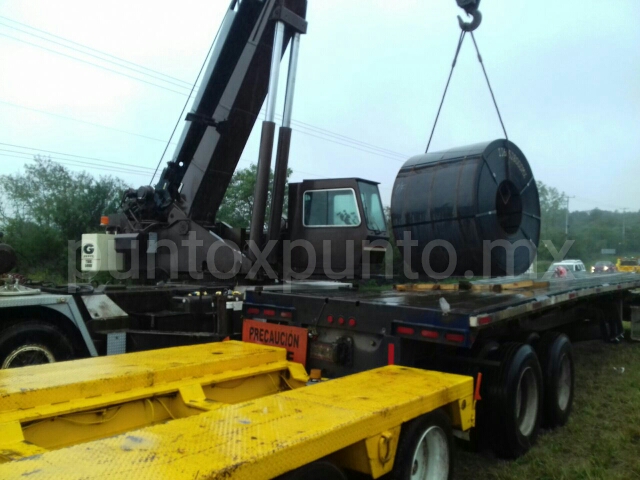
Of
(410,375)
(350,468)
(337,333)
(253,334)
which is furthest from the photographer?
(253,334)

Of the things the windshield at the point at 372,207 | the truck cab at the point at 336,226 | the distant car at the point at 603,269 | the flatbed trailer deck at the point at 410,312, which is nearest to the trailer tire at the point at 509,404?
the flatbed trailer deck at the point at 410,312

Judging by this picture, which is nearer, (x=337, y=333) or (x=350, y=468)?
(x=350, y=468)

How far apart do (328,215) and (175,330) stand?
8.21ft

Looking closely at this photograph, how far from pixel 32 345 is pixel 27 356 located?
0.35 ft

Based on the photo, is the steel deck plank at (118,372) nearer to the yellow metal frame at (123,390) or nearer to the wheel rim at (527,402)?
the yellow metal frame at (123,390)

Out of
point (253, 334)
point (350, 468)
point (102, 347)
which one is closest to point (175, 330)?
point (102, 347)

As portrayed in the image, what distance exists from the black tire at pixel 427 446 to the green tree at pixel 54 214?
18.4 metres

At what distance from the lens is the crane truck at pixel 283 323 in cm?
267

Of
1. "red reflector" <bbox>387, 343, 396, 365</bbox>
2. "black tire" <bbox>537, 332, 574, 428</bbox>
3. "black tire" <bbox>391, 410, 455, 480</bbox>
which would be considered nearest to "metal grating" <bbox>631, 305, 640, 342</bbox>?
"black tire" <bbox>537, 332, 574, 428</bbox>

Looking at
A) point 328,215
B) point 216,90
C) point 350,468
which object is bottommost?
point 350,468

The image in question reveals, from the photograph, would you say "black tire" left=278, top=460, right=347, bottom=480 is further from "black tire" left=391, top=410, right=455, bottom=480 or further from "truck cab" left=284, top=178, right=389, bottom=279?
"truck cab" left=284, top=178, right=389, bottom=279

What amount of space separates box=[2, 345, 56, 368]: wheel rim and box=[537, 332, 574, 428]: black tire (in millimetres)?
4626

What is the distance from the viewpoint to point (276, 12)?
Result: 7.87 metres

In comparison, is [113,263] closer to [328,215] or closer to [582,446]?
[328,215]
